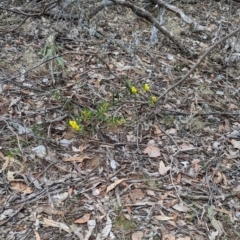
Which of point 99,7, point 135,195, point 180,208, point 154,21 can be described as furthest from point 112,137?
point 99,7

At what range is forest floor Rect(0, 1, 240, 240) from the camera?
8.00 feet

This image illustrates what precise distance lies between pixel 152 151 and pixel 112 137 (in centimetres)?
32

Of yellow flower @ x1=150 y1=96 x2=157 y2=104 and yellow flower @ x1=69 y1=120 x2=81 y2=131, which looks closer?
yellow flower @ x1=69 y1=120 x2=81 y2=131

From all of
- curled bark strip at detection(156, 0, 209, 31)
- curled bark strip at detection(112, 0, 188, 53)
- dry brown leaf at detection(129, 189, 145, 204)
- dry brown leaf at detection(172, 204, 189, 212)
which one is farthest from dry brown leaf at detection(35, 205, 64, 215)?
curled bark strip at detection(156, 0, 209, 31)

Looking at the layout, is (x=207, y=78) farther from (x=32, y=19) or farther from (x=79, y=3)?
(x=32, y=19)

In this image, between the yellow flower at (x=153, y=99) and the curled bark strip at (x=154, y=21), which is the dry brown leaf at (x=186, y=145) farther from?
the curled bark strip at (x=154, y=21)

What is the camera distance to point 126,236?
2342 millimetres

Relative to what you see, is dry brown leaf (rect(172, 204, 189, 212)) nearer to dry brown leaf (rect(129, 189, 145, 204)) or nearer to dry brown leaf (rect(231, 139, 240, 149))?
dry brown leaf (rect(129, 189, 145, 204))

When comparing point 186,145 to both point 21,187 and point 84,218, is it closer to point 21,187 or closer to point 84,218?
point 84,218

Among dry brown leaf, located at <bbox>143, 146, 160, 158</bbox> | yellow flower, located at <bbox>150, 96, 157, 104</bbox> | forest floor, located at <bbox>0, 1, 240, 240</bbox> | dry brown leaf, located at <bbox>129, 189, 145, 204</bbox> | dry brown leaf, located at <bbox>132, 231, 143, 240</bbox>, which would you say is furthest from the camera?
yellow flower, located at <bbox>150, 96, 157, 104</bbox>

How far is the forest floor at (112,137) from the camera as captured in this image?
2439mm

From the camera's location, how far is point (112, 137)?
3.01 meters

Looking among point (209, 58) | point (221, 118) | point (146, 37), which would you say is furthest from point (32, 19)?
point (221, 118)

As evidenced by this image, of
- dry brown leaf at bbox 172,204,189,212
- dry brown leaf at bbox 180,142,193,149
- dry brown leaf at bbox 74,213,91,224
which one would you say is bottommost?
dry brown leaf at bbox 74,213,91,224
